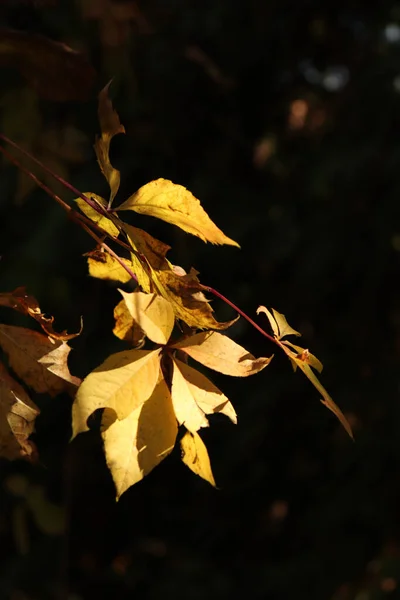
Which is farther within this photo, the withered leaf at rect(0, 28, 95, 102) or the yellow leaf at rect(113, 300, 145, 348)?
the withered leaf at rect(0, 28, 95, 102)

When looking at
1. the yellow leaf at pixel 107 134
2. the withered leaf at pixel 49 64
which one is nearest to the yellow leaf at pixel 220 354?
the yellow leaf at pixel 107 134

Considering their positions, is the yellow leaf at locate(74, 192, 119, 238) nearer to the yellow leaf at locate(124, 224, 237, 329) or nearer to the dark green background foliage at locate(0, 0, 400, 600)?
the yellow leaf at locate(124, 224, 237, 329)

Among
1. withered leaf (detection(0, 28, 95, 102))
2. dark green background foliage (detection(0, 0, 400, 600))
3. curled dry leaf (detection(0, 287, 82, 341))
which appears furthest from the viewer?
dark green background foliage (detection(0, 0, 400, 600))

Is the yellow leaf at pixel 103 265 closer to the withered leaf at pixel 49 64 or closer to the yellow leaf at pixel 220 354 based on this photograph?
the yellow leaf at pixel 220 354

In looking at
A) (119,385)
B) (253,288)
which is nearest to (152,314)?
(119,385)

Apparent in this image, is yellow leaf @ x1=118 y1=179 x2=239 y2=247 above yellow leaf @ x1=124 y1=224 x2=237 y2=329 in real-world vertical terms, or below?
above

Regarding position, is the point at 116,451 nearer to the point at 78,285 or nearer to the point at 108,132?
the point at 108,132

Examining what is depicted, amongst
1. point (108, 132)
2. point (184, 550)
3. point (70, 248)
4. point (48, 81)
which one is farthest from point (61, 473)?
point (108, 132)

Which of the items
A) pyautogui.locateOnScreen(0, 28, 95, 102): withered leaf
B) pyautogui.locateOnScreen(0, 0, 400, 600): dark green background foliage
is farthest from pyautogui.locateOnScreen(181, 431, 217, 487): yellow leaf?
pyautogui.locateOnScreen(0, 0, 400, 600): dark green background foliage
